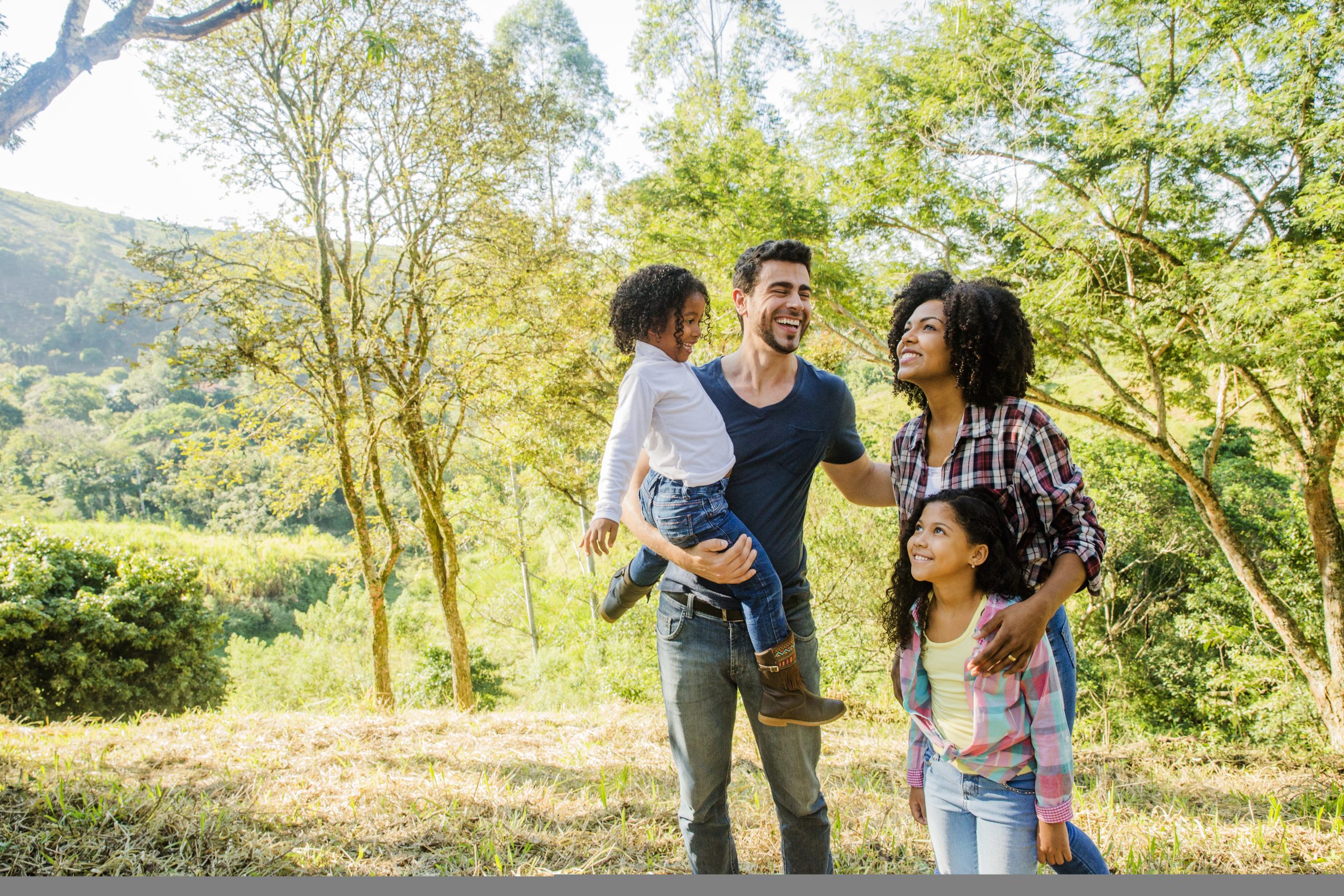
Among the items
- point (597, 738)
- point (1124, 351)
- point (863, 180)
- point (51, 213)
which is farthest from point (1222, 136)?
point (51, 213)

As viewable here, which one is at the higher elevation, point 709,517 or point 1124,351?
point 1124,351

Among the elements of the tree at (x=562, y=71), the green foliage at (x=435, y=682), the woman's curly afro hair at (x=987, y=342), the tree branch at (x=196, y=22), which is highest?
the tree at (x=562, y=71)

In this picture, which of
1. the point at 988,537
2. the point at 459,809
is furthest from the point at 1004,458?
the point at 459,809

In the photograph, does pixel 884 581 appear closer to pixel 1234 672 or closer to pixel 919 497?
pixel 1234 672

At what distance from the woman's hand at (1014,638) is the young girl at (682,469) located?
51cm

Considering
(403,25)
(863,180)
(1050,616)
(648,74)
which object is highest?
(648,74)

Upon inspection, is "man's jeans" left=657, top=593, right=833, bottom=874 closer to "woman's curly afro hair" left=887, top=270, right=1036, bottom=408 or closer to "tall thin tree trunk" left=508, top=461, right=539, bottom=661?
"woman's curly afro hair" left=887, top=270, right=1036, bottom=408

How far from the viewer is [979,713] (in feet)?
4.53

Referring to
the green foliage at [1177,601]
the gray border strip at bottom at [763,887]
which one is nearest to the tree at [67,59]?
the gray border strip at bottom at [763,887]

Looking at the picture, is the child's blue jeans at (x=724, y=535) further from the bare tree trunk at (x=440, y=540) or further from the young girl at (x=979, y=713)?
the bare tree trunk at (x=440, y=540)

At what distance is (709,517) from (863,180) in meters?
7.31

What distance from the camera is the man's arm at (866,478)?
198 cm

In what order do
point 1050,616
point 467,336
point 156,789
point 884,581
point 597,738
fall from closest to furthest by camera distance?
point 1050,616
point 156,789
point 597,738
point 467,336
point 884,581

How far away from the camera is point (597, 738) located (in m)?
4.02
